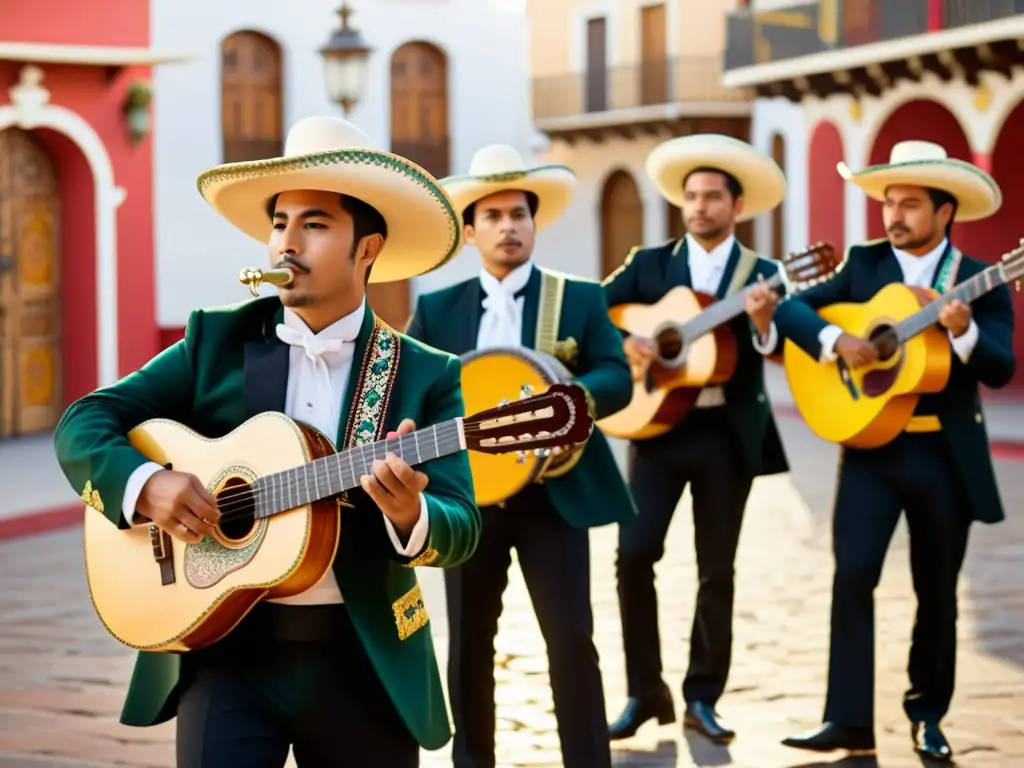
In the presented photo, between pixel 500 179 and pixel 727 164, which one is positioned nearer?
pixel 500 179

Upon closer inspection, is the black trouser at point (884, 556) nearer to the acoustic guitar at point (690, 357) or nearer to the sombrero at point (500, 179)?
the acoustic guitar at point (690, 357)

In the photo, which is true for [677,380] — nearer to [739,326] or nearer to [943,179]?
[739,326]

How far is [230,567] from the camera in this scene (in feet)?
12.5

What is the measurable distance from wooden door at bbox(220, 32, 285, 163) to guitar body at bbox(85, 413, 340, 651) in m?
24.7

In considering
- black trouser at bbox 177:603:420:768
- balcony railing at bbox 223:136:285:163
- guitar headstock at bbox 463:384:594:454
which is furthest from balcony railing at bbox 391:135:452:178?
guitar headstock at bbox 463:384:594:454

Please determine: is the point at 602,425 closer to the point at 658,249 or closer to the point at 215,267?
the point at 658,249

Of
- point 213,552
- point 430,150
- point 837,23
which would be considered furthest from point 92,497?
point 430,150

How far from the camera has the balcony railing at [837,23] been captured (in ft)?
74.4

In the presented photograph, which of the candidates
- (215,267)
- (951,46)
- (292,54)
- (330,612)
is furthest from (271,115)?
(330,612)

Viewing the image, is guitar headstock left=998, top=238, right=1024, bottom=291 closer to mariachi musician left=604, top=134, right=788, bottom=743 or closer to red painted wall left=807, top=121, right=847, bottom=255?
mariachi musician left=604, top=134, right=788, bottom=743

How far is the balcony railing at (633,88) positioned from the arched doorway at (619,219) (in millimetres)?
1407

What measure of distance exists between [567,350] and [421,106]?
24961 mm

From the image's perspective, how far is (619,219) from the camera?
113ft

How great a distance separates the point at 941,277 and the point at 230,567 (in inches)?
141
